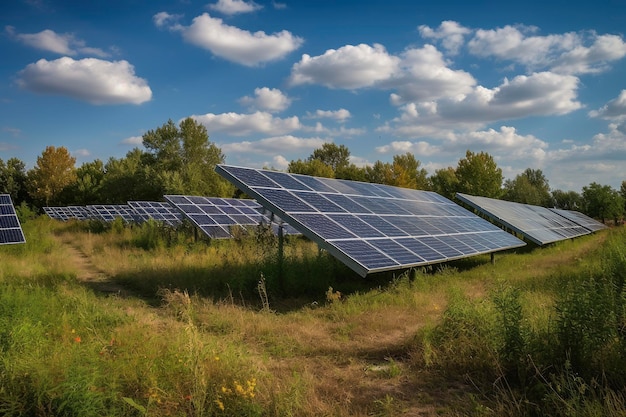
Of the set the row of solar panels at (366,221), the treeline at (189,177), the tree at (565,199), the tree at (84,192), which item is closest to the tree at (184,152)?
the treeline at (189,177)

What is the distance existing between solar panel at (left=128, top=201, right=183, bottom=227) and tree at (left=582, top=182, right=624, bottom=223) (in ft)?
202

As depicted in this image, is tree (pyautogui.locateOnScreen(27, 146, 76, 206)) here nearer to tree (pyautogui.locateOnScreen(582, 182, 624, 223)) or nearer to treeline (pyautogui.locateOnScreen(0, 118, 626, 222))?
treeline (pyautogui.locateOnScreen(0, 118, 626, 222))

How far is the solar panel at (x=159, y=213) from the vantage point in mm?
30489

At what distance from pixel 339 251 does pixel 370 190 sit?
355 inches

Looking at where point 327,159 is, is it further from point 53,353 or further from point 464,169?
point 53,353

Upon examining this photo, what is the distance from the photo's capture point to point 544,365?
5230 mm

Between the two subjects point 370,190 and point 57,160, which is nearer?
point 370,190

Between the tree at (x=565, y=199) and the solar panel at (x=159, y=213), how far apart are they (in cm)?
7792

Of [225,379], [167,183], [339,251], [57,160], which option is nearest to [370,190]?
[339,251]

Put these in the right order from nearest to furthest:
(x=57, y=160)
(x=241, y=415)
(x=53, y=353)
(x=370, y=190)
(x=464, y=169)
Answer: (x=241, y=415) → (x=53, y=353) → (x=370, y=190) → (x=464, y=169) → (x=57, y=160)

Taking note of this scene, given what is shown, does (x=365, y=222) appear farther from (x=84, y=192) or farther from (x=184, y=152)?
(x=84, y=192)

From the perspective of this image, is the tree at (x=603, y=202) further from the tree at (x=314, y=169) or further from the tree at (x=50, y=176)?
the tree at (x=50, y=176)

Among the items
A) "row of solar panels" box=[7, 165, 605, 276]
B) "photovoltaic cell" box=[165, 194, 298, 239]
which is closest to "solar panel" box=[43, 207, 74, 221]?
"photovoltaic cell" box=[165, 194, 298, 239]

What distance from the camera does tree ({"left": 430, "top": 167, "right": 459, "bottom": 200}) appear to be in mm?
58656
